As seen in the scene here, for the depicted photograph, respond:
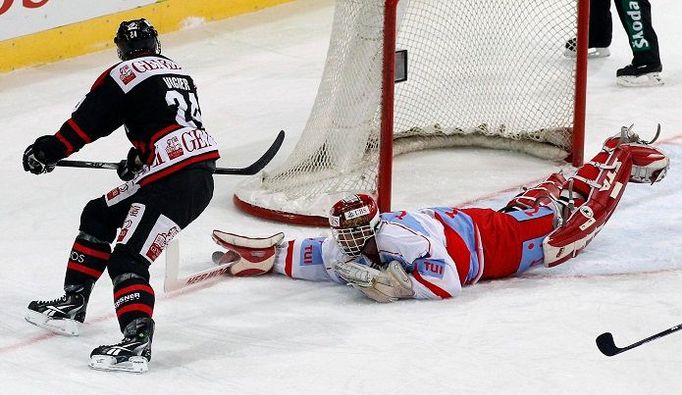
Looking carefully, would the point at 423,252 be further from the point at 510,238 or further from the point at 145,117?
the point at 145,117

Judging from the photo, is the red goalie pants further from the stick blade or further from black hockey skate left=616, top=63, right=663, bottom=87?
black hockey skate left=616, top=63, right=663, bottom=87

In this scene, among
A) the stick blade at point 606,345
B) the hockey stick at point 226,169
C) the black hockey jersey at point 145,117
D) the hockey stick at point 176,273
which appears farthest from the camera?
the hockey stick at point 226,169

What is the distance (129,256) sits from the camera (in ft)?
13.2

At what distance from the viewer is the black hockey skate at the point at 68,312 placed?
167 inches

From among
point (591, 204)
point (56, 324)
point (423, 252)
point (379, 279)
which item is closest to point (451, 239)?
point (423, 252)

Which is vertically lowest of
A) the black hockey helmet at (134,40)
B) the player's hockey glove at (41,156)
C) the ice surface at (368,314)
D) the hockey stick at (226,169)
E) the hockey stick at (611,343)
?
the ice surface at (368,314)

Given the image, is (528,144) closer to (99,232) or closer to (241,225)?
(241,225)

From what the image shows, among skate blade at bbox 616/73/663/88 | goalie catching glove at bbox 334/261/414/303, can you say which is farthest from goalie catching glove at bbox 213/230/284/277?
skate blade at bbox 616/73/663/88

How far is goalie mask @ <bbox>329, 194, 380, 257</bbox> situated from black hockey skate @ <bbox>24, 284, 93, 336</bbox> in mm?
773

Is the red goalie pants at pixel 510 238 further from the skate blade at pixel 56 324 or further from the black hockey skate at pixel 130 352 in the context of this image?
the skate blade at pixel 56 324

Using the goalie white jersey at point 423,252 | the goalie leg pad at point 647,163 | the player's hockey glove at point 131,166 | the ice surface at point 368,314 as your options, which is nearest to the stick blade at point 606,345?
the ice surface at point 368,314

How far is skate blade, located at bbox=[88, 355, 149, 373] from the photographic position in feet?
12.8

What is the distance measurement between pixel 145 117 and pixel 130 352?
0.71 metres

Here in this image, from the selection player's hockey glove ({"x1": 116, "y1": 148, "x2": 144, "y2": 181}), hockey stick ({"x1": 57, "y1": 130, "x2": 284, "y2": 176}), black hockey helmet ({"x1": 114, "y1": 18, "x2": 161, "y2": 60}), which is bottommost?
hockey stick ({"x1": 57, "y1": 130, "x2": 284, "y2": 176})
